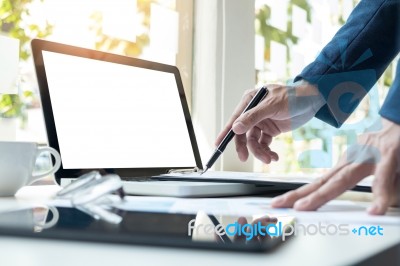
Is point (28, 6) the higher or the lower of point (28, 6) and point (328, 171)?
the higher

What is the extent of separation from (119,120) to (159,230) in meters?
0.66

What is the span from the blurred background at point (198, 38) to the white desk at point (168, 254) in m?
0.67

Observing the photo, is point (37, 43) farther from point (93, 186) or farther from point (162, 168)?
point (93, 186)

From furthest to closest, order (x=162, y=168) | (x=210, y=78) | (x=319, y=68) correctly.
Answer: (x=210, y=78), (x=162, y=168), (x=319, y=68)

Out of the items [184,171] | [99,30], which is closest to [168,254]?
[184,171]

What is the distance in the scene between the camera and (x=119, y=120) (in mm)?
1000

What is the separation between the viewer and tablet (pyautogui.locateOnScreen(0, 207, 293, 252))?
324 mm

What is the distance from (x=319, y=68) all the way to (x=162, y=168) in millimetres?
397

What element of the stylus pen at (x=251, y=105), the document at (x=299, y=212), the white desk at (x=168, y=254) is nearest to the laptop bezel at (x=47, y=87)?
the stylus pen at (x=251, y=105)

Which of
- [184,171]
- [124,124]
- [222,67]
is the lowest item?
[184,171]

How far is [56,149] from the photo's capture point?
0.85 metres

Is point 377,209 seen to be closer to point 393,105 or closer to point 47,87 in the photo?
point 393,105

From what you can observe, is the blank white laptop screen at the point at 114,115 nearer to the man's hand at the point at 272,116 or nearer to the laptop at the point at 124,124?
the laptop at the point at 124,124

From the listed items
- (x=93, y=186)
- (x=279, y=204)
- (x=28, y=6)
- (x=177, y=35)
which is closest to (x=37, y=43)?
(x=28, y=6)
